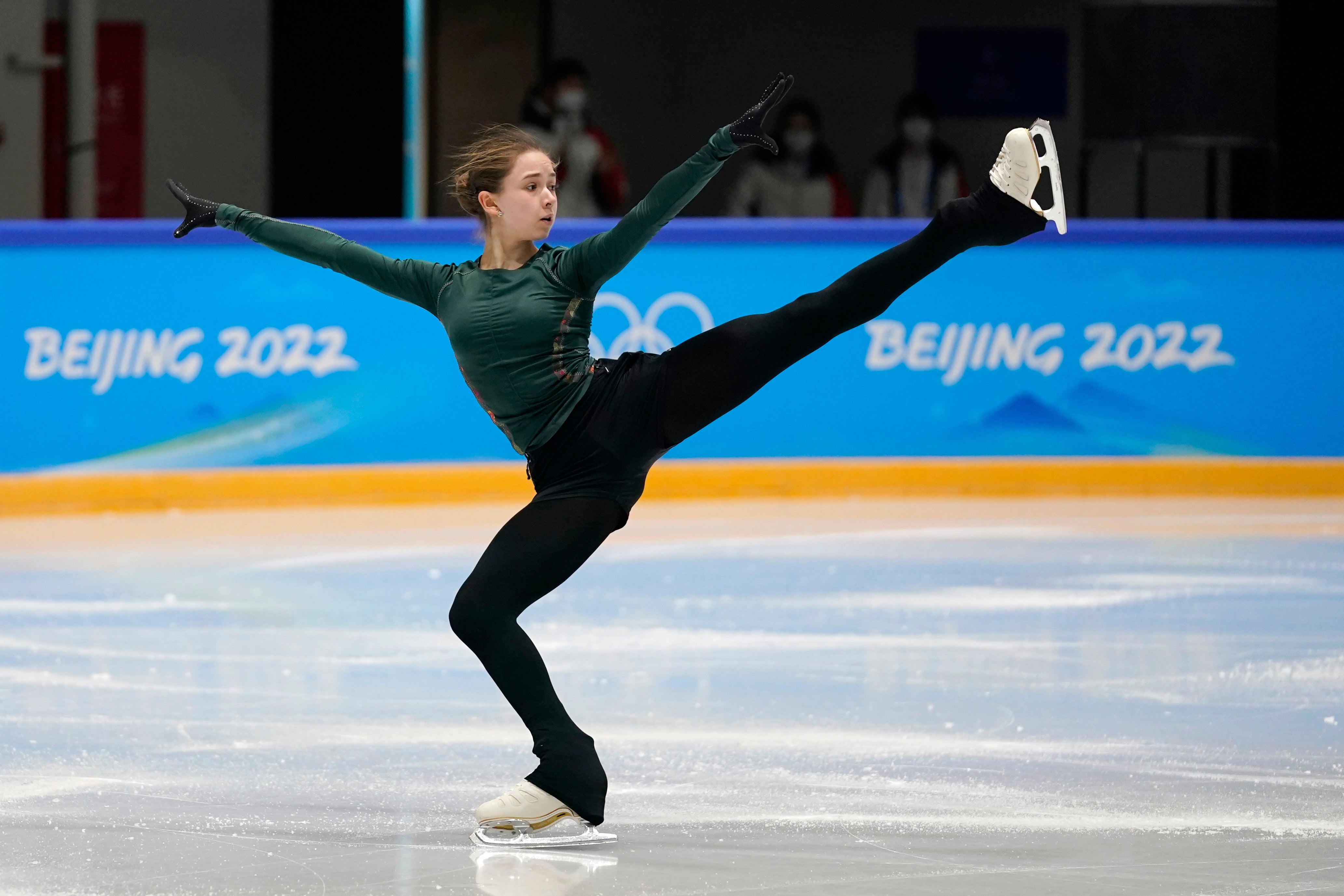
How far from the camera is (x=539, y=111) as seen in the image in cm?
1015

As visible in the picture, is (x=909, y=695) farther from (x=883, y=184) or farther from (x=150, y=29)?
(x=150, y=29)

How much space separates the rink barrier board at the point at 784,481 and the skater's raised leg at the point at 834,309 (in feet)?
16.0

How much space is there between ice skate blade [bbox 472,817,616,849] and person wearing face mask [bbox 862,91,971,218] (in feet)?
24.9

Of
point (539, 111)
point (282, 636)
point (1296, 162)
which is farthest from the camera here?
point (1296, 162)

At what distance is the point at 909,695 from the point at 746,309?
151 inches

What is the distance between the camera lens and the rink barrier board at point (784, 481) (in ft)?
27.8

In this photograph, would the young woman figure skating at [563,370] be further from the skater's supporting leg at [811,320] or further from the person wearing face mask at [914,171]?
the person wearing face mask at [914,171]

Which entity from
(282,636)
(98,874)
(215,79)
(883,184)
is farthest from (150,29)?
(98,874)

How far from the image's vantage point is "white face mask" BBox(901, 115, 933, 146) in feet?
36.1

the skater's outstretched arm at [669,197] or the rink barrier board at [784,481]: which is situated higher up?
the skater's outstretched arm at [669,197]

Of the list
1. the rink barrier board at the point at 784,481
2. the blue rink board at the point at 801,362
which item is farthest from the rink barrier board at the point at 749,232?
the rink barrier board at the point at 784,481

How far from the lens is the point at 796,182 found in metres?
10.8

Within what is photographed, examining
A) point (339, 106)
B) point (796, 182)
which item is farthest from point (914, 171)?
point (339, 106)

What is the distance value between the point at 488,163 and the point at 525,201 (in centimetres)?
13
